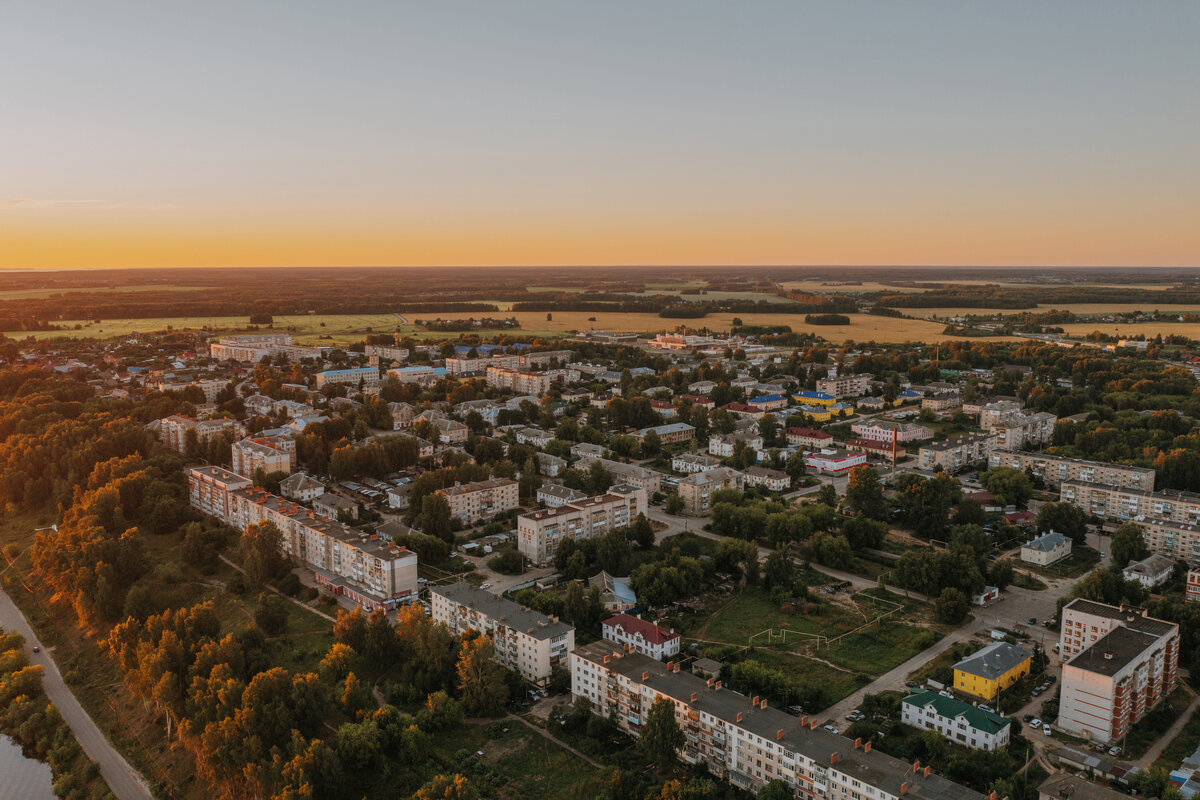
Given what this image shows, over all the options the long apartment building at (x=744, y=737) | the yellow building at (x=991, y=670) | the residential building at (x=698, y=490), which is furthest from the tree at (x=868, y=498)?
the long apartment building at (x=744, y=737)

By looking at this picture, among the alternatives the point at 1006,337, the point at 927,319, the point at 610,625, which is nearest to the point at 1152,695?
the point at 610,625

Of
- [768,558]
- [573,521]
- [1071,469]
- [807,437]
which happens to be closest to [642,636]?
[768,558]

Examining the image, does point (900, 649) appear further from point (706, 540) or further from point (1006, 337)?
point (1006, 337)

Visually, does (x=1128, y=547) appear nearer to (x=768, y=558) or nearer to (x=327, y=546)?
(x=768, y=558)

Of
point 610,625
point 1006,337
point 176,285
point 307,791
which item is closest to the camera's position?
point 307,791

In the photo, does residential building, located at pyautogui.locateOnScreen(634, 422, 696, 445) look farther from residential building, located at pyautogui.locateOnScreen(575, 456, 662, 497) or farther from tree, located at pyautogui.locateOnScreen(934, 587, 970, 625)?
tree, located at pyautogui.locateOnScreen(934, 587, 970, 625)

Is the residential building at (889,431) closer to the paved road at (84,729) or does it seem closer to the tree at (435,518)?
the tree at (435,518)

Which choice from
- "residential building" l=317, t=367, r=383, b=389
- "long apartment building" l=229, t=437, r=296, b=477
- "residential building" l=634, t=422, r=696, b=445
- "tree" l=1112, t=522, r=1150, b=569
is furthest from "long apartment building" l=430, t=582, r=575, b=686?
"residential building" l=317, t=367, r=383, b=389
